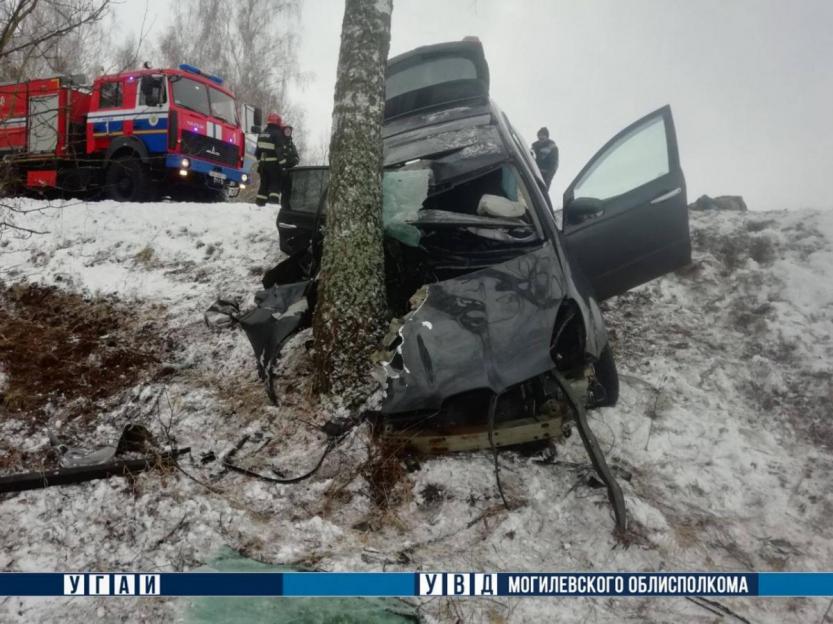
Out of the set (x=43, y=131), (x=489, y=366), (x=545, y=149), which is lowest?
(x=489, y=366)

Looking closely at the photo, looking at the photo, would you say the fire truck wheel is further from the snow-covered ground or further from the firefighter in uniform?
the snow-covered ground

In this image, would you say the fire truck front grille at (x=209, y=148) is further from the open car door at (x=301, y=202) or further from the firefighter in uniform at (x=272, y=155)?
the open car door at (x=301, y=202)

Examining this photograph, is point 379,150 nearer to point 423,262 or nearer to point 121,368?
point 423,262

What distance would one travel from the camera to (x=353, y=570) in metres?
2.38

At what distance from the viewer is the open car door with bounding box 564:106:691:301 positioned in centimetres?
355

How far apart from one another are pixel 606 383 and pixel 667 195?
1348 millimetres

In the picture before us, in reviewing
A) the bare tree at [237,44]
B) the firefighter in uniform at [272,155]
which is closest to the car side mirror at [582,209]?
the firefighter in uniform at [272,155]

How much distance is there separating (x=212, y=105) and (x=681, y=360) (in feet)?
28.4

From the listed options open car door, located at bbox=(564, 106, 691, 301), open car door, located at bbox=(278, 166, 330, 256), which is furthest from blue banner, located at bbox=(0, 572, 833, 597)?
open car door, located at bbox=(278, 166, 330, 256)

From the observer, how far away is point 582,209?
135 inches

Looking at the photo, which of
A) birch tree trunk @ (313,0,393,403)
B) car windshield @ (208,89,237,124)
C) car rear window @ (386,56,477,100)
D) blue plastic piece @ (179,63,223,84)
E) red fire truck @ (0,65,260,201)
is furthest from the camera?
car windshield @ (208,89,237,124)

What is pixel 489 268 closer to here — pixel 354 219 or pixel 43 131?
pixel 354 219

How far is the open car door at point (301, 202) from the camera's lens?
4344 millimetres

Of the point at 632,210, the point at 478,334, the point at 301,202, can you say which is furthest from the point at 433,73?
the point at 478,334
